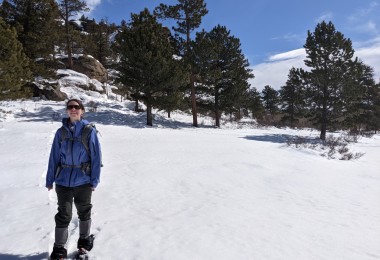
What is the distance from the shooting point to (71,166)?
3.67 m

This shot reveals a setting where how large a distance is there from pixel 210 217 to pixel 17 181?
504cm

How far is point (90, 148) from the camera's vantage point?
3.70m

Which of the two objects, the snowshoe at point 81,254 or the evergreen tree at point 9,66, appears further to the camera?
the evergreen tree at point 9,66

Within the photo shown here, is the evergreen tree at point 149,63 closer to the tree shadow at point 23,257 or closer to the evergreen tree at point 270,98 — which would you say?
the tree shadow at point 23,257

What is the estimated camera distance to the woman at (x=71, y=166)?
366 centimetres

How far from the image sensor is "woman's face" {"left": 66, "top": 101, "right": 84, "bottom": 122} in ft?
11.9

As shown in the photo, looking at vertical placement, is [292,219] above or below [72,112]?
below

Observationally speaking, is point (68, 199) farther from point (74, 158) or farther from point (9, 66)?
point (9, 66)

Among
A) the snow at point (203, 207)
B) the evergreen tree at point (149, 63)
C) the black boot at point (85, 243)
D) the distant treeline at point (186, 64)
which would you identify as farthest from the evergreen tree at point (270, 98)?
the black boot at point (85, 243)

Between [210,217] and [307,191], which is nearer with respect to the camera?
[210,217]

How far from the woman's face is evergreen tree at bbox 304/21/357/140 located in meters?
23.4

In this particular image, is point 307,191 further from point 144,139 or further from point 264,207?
point 144,139

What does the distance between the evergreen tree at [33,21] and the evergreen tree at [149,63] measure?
7.14 meters

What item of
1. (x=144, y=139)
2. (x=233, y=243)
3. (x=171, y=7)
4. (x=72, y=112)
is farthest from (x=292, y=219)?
(x=171, y=7)
